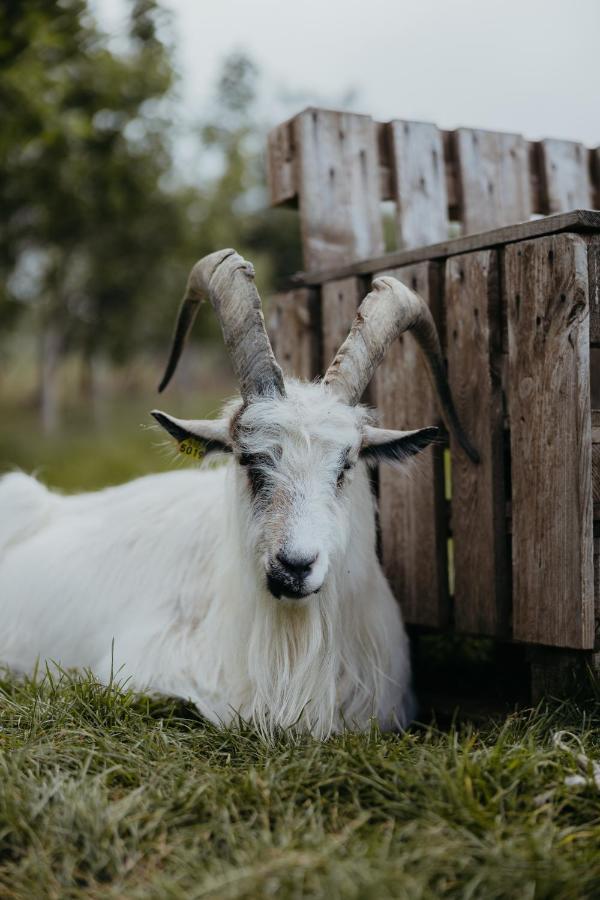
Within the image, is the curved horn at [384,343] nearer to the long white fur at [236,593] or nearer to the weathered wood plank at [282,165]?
the long white fur at [236,593]

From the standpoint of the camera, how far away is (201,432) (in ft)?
12.9

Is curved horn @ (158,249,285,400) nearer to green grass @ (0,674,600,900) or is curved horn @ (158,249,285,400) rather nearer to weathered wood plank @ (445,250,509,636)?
weathered wood plank @ (445,250,509,636)

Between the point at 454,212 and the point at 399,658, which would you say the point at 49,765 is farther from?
the point at 454,212

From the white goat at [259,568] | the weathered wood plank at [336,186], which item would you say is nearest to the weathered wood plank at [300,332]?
the weathered wood plank at [336,186]

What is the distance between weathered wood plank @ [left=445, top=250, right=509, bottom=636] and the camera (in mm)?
4266

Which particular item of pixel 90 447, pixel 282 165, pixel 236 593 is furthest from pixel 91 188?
pixel 236 593

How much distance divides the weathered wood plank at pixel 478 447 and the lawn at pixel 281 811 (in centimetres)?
75

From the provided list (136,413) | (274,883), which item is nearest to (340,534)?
(274,883)

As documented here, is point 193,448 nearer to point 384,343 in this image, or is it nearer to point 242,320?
point 242,320

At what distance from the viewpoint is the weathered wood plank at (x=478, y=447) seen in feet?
14.0

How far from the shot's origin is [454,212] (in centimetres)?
618

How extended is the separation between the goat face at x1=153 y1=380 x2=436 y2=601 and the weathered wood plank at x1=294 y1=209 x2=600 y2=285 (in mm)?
1009

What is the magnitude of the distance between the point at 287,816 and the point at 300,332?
3.35 metres

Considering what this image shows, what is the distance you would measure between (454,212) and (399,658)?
3184 millimetres
